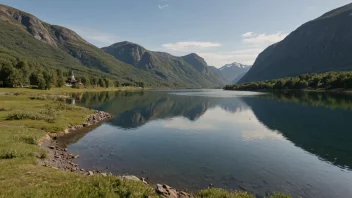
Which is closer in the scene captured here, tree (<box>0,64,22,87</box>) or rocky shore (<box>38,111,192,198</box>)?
rocky shore (<box>38,111,192,198</box>)

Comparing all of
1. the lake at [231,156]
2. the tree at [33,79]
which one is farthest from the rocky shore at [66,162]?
the tree at [33,79]

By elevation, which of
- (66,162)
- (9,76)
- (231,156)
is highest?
(9,76)

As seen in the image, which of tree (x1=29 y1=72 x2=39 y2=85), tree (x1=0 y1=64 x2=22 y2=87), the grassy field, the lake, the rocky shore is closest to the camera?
the grassy field

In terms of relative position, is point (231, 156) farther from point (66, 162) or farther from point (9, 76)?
point (9, 76)

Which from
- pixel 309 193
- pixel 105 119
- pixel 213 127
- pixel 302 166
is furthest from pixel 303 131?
pixel 105 119

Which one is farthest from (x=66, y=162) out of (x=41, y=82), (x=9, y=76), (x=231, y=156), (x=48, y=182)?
(x=41, y=82)

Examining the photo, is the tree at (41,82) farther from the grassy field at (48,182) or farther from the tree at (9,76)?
the grassy field at (48,182)

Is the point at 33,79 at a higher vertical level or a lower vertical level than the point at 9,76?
lower

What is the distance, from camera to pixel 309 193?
2794 cm

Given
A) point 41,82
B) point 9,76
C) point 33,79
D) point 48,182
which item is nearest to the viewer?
point 48,182

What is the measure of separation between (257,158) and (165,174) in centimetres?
1682

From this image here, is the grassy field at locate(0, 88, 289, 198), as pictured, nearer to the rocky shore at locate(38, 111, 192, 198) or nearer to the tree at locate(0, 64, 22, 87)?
the rocky shore at locate(38, 111, 192, 198)

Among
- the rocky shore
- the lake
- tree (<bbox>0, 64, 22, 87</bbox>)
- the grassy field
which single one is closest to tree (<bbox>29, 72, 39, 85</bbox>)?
tree (<bbox>0, 64, 22, 87</bbox>)

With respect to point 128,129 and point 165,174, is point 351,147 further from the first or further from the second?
point 128,129
